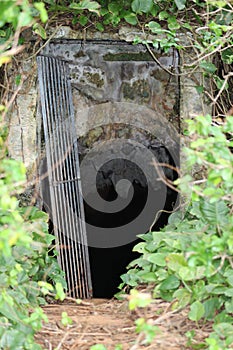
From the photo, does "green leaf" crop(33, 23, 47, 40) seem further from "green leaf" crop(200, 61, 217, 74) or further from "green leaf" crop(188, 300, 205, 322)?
"green leaf" crop(188, 300, 205, 322)

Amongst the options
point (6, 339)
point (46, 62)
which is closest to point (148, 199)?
point (46, 62)

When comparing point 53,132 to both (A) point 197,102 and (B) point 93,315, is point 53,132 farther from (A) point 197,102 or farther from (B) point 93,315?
(B) point 93,315

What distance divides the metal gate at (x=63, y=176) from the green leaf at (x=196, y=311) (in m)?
1.50

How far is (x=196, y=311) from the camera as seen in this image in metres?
2.57

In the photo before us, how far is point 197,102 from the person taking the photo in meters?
3.98

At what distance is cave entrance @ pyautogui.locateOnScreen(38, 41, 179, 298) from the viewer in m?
5.55

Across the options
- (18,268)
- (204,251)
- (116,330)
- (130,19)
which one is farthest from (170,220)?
(204,251)

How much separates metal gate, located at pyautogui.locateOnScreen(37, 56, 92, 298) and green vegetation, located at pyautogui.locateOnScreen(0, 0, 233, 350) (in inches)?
12.6

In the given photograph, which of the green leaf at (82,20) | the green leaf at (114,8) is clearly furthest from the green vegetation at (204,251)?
the green leaf at (82,20)

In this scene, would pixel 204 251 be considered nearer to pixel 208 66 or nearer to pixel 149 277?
pixel 149 277

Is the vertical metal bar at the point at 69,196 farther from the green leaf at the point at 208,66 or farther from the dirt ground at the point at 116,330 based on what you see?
the green leaf at the point at 208,66

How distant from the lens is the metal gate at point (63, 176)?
13.1 feet

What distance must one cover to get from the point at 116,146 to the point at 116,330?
3.41 meters

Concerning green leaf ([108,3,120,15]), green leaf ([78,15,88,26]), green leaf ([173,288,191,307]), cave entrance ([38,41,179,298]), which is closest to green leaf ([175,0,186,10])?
green leaf ([108,3,120,15])
